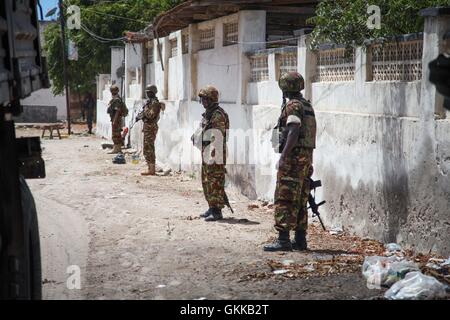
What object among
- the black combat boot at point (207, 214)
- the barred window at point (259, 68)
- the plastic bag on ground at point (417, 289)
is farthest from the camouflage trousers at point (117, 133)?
the plastic bag on ground at point (417, 289)

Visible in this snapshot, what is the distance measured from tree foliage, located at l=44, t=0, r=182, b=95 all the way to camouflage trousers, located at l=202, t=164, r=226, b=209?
17.5 m

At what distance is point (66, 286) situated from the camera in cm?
565

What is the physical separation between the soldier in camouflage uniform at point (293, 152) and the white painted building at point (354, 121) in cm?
85

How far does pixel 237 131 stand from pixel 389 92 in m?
4.59

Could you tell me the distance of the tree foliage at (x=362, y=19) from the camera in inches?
279

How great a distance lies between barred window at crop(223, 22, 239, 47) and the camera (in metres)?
11.6

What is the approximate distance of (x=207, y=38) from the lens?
13.4 m

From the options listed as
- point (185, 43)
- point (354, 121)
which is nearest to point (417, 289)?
point (354, 121)

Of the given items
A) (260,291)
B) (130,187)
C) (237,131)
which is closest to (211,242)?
(260,291)

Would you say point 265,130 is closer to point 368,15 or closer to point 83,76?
point 368,15

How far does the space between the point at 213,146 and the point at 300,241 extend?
2173mm

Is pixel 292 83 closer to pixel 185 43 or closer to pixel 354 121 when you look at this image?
pixel 354 121

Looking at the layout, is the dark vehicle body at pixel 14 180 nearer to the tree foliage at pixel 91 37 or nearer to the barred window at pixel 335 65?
the barred window at pixel 335 65

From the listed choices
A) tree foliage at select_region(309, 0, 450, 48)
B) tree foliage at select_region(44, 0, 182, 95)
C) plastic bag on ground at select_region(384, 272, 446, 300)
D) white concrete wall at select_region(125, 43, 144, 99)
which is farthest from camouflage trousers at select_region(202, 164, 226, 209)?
tree foliage at select_region(44, 0, 182, 95)
